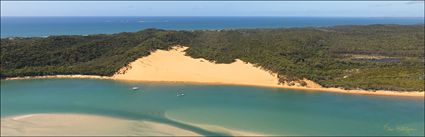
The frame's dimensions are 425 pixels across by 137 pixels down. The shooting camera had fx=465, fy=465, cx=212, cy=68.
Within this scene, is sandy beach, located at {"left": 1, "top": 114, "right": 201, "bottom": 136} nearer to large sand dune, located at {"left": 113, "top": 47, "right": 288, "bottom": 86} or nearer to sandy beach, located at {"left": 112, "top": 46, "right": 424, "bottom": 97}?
sandy beach, located at {"left": 112, "top": 46, "right": 424, "bottom": 97}

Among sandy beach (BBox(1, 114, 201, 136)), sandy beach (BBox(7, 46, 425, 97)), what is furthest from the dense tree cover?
sandy beach (BBox(1, 114, 201, 136))

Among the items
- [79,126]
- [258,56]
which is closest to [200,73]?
[258,56]

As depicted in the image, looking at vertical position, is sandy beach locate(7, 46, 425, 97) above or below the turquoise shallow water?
above

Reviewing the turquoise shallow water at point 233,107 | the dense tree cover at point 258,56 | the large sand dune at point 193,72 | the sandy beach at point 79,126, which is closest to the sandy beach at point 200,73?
the large sand dune at point 193,72

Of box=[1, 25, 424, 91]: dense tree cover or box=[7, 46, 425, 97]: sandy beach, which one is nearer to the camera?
box=[7, 46, 425, 97]: sandy beach

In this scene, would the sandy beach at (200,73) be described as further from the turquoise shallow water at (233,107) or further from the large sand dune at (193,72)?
the turquoise shallow water at (233,107)

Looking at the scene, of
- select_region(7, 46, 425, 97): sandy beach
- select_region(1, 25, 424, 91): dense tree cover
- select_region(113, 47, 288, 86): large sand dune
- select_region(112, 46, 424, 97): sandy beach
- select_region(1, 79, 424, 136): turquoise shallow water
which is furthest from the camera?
select_region(113, 47, 288, 86): large sand dune
